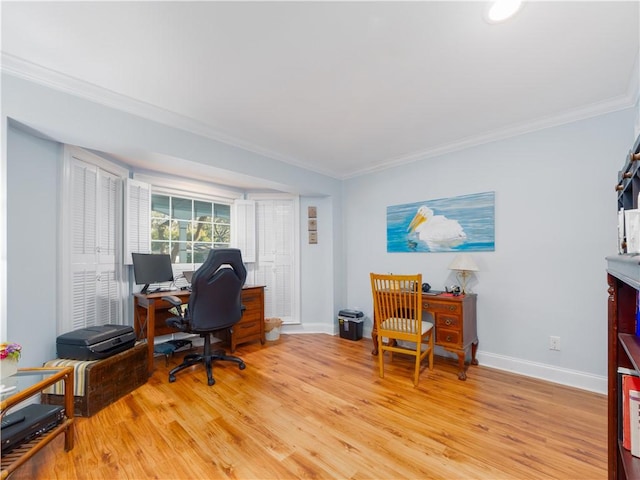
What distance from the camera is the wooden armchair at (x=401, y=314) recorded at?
254 centimetres

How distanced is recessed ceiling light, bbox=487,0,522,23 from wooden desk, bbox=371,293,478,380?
215cm

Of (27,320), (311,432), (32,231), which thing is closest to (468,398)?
(311,432)

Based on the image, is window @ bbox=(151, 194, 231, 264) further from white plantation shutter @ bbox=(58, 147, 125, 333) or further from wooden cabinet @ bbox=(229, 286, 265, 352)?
wooden cabinet @ bbox=(229, 286, 265, 352)

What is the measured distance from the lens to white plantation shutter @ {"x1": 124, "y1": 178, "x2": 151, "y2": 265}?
3.01 metres

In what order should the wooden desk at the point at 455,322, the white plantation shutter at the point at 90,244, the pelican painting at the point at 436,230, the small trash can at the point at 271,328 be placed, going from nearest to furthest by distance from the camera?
the white plantation shutter at the point at 90,244 → the wooden desk at the point at 455,322 → the pelican painting at the point at 436,230 → the small trash can at the point at 271,328

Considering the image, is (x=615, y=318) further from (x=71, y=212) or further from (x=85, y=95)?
(x=71, y=212)

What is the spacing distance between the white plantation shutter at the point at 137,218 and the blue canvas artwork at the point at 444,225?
9.73ft

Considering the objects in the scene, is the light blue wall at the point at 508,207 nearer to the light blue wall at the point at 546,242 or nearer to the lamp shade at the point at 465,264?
the light blue wall at the point at 546,242

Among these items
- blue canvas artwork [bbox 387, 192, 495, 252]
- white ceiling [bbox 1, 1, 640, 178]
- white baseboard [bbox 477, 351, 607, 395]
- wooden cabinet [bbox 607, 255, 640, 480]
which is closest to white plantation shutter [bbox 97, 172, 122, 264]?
white ceiling [bbox 1, 1, 640, 178]

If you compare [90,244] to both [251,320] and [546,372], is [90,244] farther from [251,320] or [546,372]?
[546,372]

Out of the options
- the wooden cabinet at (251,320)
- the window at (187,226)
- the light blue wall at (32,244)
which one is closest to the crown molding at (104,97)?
the light blue wall at (32,244)

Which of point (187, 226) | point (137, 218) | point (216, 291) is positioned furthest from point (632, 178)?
point (187, 226)

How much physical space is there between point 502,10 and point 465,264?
2.04 metres

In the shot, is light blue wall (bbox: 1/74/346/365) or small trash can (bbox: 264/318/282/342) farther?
small trash can (bbox: 264/318/282/342)
